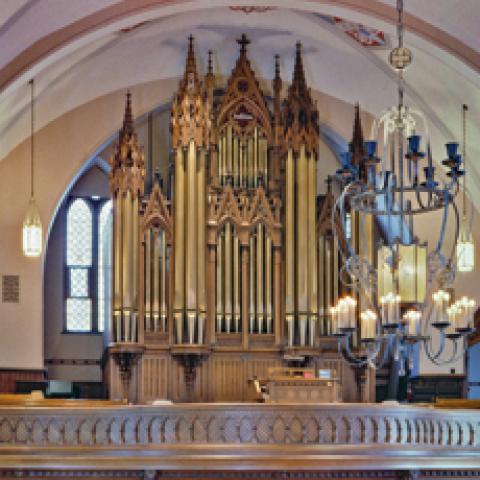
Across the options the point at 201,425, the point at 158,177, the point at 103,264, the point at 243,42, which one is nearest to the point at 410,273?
the point at 201,425

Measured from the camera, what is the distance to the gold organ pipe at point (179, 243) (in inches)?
803

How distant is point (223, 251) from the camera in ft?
69.1

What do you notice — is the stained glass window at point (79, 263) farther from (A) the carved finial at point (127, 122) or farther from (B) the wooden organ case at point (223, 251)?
(A) the carved finial at point (127, 122)

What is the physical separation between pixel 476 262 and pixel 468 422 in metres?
5.49

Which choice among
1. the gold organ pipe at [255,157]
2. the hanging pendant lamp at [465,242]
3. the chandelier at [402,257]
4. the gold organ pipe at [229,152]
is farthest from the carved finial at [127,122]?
the chandelier at [402,257]

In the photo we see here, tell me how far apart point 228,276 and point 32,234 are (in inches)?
118

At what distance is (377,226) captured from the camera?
74.1ft

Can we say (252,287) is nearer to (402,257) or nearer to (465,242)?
(465,242)

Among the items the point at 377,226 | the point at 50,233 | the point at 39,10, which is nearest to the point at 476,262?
the point at 377,226

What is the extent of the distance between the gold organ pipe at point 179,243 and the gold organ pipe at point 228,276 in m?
0.73

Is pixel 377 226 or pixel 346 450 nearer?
pixel 346 450

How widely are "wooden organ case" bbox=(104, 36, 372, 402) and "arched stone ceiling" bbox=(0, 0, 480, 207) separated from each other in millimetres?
568

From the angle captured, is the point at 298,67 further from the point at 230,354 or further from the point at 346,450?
the point at 346,450

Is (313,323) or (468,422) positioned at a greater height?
(313,323)
